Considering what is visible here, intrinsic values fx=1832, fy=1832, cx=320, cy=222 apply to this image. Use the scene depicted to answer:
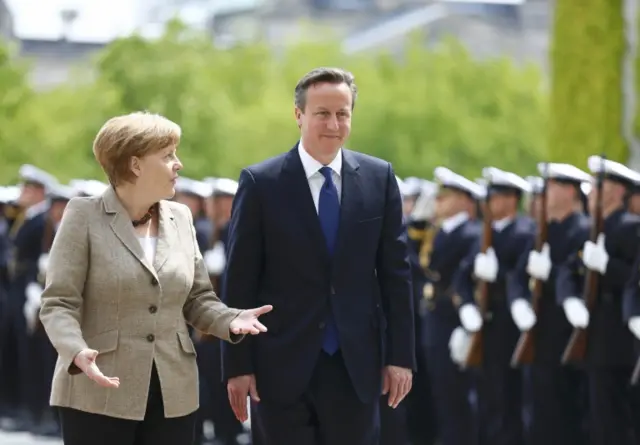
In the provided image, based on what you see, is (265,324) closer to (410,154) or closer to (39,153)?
(39,153)

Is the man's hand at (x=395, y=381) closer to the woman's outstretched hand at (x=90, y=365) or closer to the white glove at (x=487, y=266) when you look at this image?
Result: the woman's outstretched hand at (x=90, y=365)

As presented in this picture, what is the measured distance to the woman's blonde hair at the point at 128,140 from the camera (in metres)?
5.94

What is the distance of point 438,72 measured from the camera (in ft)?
142

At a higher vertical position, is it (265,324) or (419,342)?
(265,324)

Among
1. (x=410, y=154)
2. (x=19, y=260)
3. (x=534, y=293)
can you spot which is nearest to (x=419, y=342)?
(x=534, y=293)

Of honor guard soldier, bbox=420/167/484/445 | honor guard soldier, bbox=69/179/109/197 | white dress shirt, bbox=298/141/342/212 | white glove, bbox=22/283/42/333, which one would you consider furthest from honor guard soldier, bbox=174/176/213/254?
white dress shirt, bbox=298/141/342/212

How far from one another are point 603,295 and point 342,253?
3852 mm

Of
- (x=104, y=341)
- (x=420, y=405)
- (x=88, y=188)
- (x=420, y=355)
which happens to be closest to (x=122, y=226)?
(x=104, y=341)

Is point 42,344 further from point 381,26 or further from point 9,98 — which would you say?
point 381,26

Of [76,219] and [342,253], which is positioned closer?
[76,219]

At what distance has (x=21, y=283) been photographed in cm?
1500

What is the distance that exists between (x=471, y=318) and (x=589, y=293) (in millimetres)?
1345

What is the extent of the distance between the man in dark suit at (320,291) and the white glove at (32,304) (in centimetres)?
811

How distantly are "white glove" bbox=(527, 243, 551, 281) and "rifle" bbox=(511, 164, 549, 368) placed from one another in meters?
0.03
